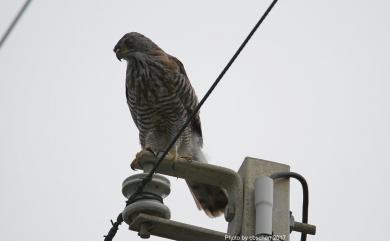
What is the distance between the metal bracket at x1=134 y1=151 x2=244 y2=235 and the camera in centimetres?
470

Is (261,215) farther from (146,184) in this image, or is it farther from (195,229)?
(146,184)

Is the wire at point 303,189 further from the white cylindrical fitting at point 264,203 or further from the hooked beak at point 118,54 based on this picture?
the hooked beak at point 118,54

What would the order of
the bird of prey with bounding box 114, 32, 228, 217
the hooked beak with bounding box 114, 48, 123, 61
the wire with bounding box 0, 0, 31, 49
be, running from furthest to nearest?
the hooked beak with bounding box 114, 48, 123, 61
the bird of prey with bounding box 114, 32, 228, 217
the wire with bounding box 0, 0, 31, 49

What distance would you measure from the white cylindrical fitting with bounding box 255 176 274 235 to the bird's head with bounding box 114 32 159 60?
15.2 feet

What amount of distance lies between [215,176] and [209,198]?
7.01ft

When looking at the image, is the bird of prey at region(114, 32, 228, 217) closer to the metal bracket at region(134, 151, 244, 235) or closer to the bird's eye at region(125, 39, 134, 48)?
the bird's eye at region(125, 39, 134, 48)

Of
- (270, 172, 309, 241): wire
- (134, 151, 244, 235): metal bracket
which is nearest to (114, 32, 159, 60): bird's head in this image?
(134, 151, 244, 235): metal bracket

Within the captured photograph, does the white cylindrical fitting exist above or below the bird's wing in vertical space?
below

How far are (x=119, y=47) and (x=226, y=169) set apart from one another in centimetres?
447

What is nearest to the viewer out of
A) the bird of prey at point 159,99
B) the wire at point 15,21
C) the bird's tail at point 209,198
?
the wire at point 15,21

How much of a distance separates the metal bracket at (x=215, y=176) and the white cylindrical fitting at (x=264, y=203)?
5.8 inches

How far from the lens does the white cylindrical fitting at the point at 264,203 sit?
14.5 feet

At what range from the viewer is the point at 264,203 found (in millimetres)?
4512

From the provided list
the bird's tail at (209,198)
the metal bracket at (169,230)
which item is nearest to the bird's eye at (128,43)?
the bird's tail at (209,198)
